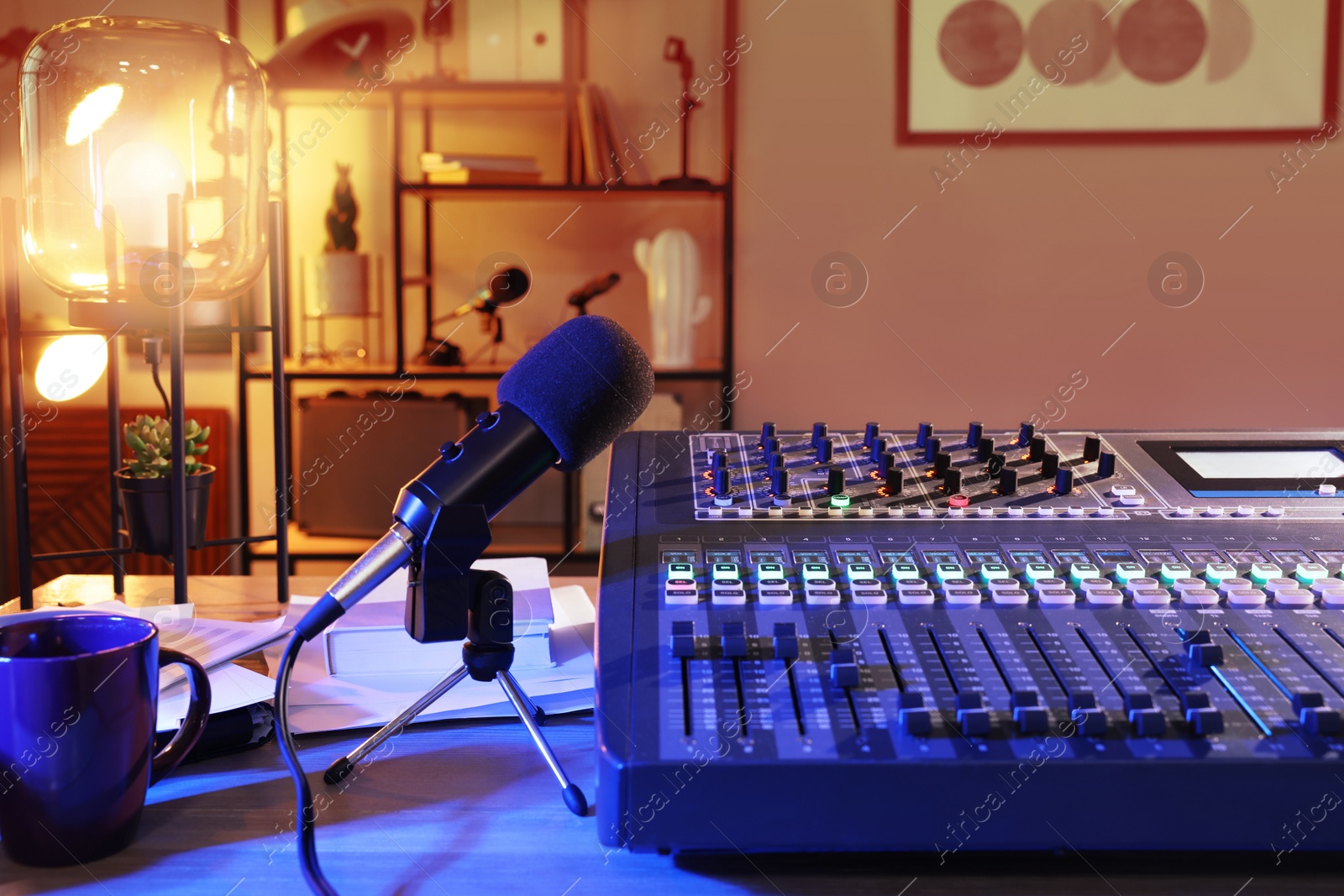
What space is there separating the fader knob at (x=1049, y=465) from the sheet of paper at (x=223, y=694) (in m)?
0.60

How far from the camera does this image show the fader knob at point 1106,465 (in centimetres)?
87

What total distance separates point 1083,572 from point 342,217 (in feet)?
9.91

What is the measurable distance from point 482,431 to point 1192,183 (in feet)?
10.6

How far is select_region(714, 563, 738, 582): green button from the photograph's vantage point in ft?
2.19

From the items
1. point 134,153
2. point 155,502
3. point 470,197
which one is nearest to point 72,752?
point 155,502

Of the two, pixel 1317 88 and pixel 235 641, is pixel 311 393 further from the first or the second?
pixel 1317 88

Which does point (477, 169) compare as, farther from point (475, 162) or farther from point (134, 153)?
point (134, 153)

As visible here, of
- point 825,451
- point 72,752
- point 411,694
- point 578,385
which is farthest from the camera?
point 825,451

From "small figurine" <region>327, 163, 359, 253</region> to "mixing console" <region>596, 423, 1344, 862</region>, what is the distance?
106 inches

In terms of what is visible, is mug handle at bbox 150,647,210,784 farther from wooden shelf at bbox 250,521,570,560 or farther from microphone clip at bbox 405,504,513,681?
wooden shelf at bbox 250,521,570,560

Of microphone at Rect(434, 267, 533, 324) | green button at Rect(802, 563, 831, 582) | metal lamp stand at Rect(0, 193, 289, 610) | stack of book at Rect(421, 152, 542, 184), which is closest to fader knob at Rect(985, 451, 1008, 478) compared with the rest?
green button at Rect(802, 563, 831, 582)

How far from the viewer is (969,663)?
1.92 ft

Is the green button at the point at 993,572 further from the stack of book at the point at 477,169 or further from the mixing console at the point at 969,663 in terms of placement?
the stack of book at the point at 477,169

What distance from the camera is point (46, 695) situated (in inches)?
21.8
